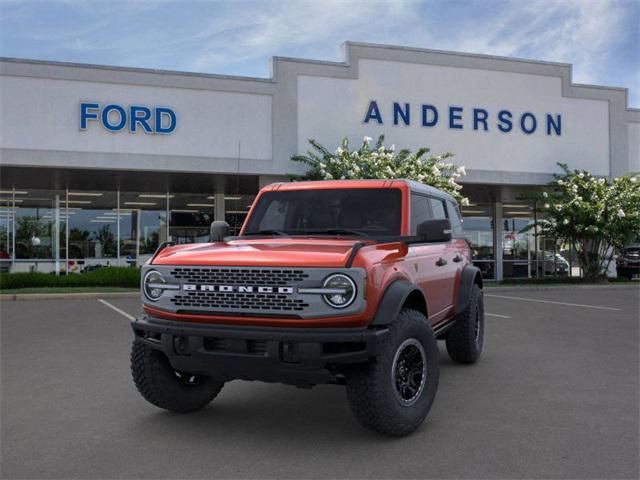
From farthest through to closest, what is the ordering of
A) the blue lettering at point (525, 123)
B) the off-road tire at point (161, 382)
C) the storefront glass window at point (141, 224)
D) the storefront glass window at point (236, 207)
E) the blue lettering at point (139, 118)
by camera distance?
the storefront glass window at point (236, 207) < the storefront glass window at point (141, 224) < the blue lettering at point (525, 123) < the blue lettering at point (139, 118) < the off-road tire at point (161, 382)

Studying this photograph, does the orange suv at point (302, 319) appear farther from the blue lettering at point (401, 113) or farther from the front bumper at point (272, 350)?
the blue lettering at point (401, 113)

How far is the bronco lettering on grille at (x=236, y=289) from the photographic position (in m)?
4.18

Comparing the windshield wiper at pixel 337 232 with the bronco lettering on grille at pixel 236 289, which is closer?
the bronco lettering on grille at pixel 236 289

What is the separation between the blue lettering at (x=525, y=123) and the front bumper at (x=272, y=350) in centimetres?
2036

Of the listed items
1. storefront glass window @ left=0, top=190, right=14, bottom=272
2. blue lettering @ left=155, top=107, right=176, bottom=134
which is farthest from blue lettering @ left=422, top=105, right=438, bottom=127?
storefront glass window @ left=0, top=190, right=14, bottom=272

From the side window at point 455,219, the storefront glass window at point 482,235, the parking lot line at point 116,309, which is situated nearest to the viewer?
the side window at point 455,219

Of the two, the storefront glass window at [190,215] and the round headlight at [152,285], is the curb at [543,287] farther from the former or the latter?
the round headlight at [152,285]

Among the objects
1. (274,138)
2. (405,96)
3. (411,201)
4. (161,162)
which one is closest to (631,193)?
(405,96)

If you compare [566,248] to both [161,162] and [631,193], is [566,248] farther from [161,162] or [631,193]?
[161,162]

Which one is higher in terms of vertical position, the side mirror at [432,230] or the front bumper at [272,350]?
the side mirror at [432,230]

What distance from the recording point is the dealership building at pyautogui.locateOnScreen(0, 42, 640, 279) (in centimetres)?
1806

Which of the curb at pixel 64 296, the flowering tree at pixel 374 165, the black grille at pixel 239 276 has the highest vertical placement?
the flowering tree at pixel 374 165

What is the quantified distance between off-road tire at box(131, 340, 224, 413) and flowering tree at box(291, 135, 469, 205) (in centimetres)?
1360

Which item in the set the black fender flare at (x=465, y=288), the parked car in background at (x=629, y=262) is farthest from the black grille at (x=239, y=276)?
the parked car in background at (x=629, y=262)
